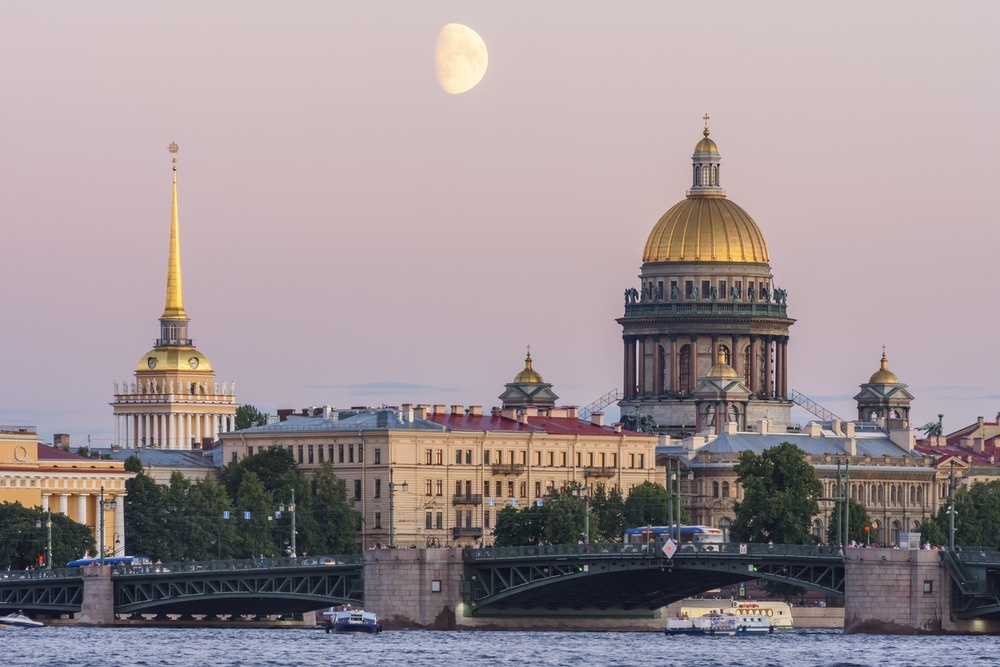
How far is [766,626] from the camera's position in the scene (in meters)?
152

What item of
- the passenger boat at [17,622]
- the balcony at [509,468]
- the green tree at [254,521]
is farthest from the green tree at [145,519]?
the passenger boat at [17,622]

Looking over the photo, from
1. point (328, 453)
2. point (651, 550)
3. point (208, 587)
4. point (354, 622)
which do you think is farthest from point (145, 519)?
point (651, 550)

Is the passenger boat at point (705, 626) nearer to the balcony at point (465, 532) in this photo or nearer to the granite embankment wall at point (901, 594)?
the granite embankment wall at point (901, 594)

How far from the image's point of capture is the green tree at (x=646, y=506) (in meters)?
188

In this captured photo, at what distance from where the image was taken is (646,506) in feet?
621

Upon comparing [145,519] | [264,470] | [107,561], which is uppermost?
[264,470]

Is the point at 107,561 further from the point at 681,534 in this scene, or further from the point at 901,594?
the point at 901,594

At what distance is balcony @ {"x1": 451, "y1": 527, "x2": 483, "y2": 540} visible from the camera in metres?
193

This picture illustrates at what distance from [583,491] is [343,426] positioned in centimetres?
1189

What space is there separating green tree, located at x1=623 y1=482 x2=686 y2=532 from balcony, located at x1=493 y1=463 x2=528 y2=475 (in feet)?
22.2

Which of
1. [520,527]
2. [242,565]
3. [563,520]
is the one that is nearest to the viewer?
[242,565]

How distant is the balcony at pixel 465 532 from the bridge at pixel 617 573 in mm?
44980

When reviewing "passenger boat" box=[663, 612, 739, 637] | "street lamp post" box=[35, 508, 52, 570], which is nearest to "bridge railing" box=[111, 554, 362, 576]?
"street lamp post" box=[35, 508, 52, 570]

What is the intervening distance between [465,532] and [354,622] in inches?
1998
